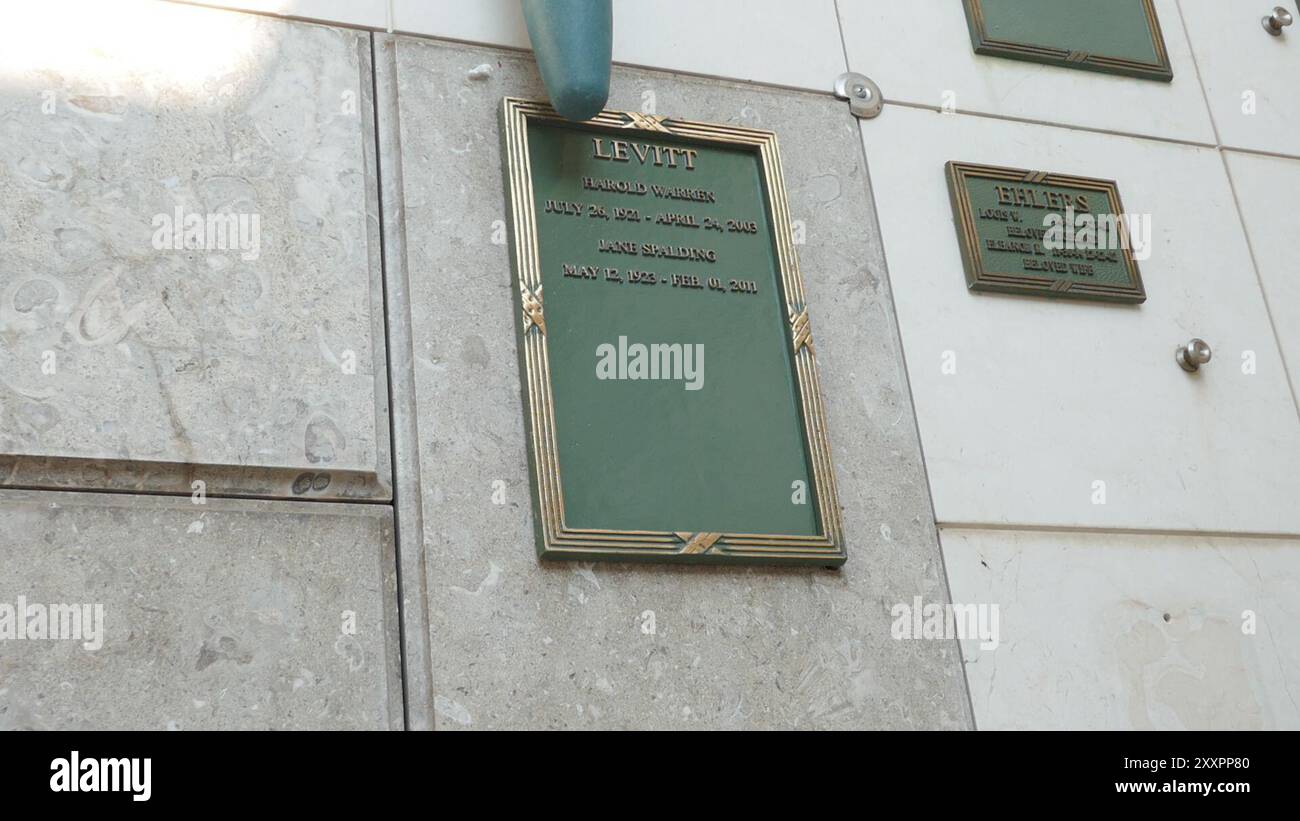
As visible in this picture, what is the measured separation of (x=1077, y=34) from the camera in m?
5.93

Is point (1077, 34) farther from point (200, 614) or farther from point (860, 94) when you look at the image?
point (200, 614)

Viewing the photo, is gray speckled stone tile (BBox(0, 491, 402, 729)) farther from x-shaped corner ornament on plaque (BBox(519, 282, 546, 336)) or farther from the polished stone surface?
the polished stone surface

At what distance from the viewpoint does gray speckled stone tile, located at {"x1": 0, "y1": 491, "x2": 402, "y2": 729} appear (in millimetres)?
3576

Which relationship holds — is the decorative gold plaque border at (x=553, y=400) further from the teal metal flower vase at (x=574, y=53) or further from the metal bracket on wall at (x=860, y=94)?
the metal bracket on wall at (x=860, y=94)

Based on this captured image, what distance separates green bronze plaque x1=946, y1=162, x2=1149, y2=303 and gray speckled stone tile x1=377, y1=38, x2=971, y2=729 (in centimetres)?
44

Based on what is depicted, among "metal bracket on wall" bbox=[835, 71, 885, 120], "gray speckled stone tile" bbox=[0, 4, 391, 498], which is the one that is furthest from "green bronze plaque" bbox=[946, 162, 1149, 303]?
"gray speckled stone tile" bbox=[0, 4, 391, 498]

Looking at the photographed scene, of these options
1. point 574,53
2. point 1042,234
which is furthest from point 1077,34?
point 574,53

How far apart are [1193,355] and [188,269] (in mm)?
3391

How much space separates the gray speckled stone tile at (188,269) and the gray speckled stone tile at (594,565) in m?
0.18

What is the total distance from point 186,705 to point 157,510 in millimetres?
510

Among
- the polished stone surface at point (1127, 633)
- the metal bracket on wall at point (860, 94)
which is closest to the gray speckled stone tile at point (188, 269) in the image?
the metal bracket on wall at point (860, 94)

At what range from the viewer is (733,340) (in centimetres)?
467

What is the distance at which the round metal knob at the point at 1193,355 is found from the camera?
5.30 meters

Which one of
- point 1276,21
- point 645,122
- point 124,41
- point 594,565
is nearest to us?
point 594,565
